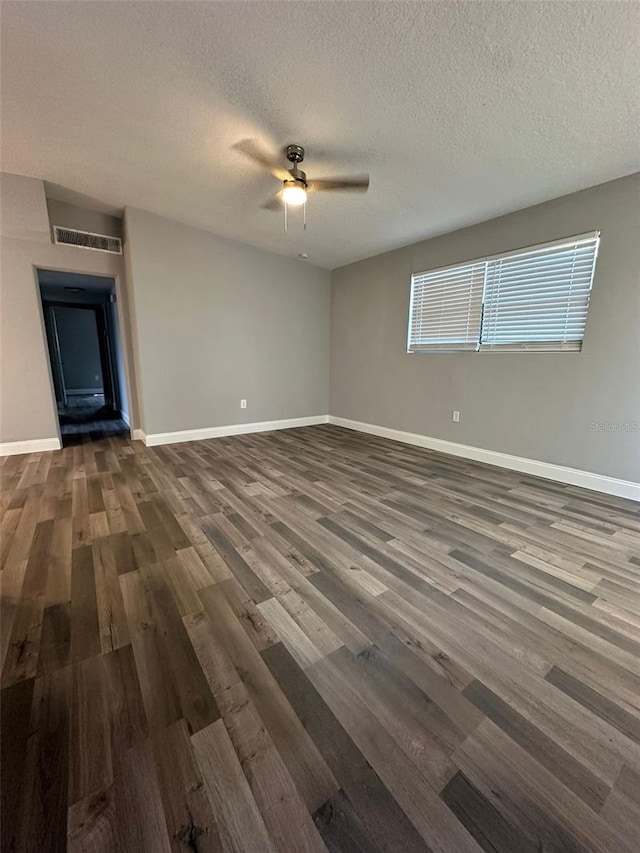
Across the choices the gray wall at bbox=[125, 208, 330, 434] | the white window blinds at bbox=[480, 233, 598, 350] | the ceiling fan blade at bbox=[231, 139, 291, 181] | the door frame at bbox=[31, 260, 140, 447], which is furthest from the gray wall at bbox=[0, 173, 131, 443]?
the white window blinds at bbox=[480, 233, 598, 350]

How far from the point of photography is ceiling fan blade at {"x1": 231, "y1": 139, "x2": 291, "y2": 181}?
2.37 m

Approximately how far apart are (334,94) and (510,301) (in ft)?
8.23

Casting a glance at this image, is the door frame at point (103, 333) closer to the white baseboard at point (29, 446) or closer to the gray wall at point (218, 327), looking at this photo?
the white baseboard at point (29, 446)

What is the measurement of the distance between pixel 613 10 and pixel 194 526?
336 centimetres

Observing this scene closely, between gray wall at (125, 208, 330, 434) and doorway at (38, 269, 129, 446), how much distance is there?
1088mm

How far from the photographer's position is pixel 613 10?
1424 millimetres

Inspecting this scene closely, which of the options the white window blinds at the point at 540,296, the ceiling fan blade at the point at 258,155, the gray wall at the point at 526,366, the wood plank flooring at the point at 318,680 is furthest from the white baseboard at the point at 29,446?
the white window blinds at the point at 540,296

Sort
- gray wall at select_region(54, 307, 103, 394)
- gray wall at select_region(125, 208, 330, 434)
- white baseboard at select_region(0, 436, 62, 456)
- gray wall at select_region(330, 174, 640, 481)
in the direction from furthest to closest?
1. gray wall at select_region(54, 307, 103, 394)
2. gray wall at select_region(125, 208, 330, 434)
3. white baseboard at select_region(0, 436, 62, 456)
4. gray wall at select_region(330, 174, 640, 481)

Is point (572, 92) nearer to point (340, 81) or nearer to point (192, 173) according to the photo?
point (340, 81)

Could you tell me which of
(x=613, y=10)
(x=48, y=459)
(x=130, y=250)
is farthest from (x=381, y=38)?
(x=48, y=459)

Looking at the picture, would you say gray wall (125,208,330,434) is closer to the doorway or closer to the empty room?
the empty room

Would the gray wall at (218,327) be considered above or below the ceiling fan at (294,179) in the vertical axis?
below

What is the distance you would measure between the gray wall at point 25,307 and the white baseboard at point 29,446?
46 millimetres

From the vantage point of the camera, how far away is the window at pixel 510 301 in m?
2.97
